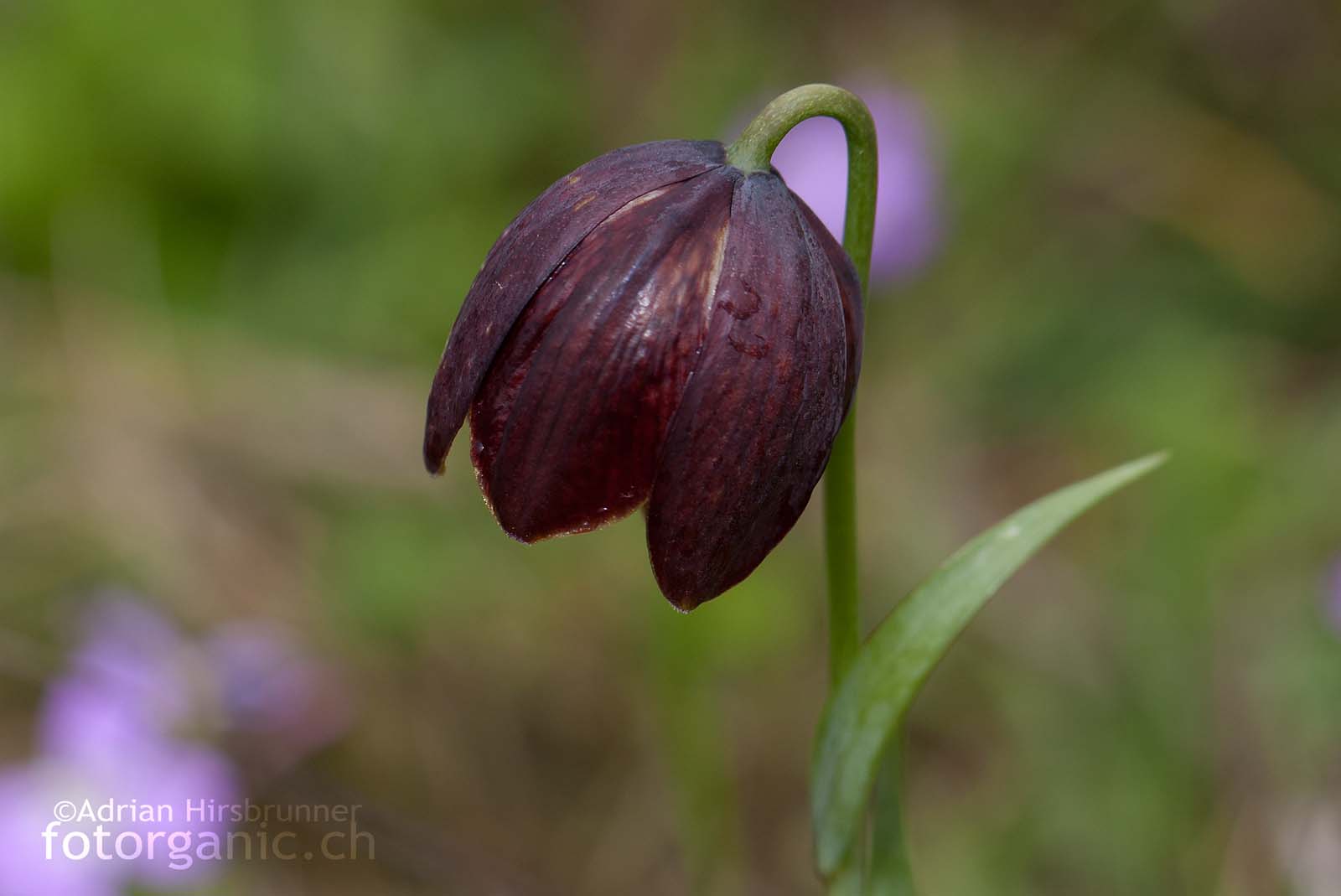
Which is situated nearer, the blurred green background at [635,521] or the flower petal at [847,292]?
the flower petal at [847,292]

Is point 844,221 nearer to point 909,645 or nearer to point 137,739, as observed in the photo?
point 909,645

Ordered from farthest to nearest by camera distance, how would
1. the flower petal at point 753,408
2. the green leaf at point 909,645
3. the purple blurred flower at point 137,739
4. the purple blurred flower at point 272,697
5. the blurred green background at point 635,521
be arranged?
1. the blurred green background at point 635,521
2. the purple blurred flower at point 272,697
3. the purple blurred flower at point 137,739
4. the green leaf at point 909,645
5. the flower petal at point 753,408

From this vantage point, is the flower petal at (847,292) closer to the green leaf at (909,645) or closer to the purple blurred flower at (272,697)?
the green leaf at (909,645)

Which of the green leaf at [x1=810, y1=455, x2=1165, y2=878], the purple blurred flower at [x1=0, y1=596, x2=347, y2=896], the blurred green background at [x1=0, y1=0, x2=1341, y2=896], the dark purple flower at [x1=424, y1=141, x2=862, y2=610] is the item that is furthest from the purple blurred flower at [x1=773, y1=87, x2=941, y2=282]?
the dark purple flower at [x1=424, y1=141, x2=862, y2=610]

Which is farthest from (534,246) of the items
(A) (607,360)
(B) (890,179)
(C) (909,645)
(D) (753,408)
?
(B) (890,179)

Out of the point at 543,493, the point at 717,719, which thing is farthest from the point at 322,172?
the point at 543,493

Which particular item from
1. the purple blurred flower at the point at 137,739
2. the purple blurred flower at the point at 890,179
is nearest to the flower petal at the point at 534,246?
the purple blurred flower at the point at 137,739

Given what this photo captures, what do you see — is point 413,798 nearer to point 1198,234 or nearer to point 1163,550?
point 1163,550
